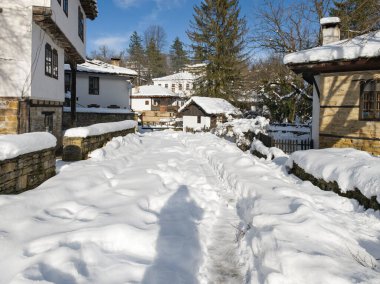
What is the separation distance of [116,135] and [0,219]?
1025 centimetres

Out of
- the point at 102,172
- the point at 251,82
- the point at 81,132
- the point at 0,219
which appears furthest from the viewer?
the point at 251,82

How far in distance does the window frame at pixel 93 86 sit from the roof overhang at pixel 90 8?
30.8 feet

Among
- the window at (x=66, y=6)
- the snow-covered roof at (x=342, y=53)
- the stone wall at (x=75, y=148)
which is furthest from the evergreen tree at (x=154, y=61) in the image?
the stone wall at (x=75, y=148)

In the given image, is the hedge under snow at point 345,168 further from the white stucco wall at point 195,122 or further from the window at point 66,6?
the white stucco wall at point 195,122

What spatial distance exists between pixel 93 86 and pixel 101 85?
2.37ft

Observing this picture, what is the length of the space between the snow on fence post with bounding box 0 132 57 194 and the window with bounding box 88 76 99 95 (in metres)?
21.4

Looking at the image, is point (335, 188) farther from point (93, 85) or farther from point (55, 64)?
point (93, 85)

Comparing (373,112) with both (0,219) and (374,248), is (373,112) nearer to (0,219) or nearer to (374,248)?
(374,248)

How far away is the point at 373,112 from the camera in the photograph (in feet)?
34.1

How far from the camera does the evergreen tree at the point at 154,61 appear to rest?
76.9m

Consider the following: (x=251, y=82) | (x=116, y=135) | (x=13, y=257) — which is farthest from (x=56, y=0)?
(x=251, y=82)

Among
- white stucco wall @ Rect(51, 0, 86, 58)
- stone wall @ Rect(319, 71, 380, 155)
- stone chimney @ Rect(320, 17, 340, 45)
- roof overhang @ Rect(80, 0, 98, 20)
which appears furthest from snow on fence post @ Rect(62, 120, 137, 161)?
stone chimney @ Rect(320, 17, 340, 45)

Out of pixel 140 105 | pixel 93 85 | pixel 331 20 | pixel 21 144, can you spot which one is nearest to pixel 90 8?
pixel 93 85

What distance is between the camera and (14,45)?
31.1 feet
